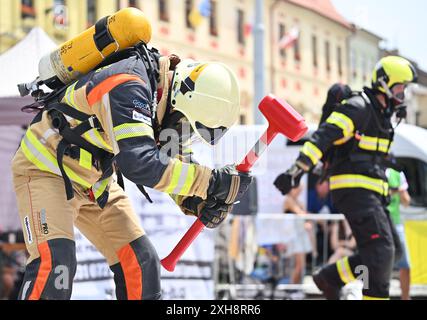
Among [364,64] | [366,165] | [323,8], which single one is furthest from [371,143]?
[364,64]

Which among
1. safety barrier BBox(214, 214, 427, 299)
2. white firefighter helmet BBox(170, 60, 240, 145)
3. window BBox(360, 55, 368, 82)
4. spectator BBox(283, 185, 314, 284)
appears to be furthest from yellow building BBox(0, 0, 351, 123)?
white firefighter helmet BBox(170, 60, 240, 145)

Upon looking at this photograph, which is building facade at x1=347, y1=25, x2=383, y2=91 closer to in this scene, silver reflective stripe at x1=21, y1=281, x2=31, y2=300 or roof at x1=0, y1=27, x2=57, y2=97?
roof at x1=0, y1=27, x2=57, y2=97

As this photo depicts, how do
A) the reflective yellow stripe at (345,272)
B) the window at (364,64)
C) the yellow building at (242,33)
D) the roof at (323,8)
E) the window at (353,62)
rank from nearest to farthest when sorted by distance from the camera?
the reflective yellow stripe at (345,272) → the yellow building at (242,33) → the roof at (323,8) → the window at (353,62) → the window at (364,64)

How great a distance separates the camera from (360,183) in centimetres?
619

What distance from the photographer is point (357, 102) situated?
20.4ft

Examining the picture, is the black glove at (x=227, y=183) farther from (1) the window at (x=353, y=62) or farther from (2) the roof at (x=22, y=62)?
(1) the window at (x=353, y=62)

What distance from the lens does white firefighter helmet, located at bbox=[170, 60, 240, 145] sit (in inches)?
155

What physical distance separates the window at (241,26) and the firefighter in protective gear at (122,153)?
3069 centimetres

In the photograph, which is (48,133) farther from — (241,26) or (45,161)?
(241,26)

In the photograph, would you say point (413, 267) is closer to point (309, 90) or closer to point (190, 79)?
point (190, 79)

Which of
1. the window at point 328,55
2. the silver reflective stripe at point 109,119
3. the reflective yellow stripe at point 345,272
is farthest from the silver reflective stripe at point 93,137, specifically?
the window at point 328,55

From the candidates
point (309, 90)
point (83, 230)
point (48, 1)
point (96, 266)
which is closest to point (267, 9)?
point (309, 90)

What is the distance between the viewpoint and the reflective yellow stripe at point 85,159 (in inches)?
163

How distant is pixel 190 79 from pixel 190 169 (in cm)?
42
